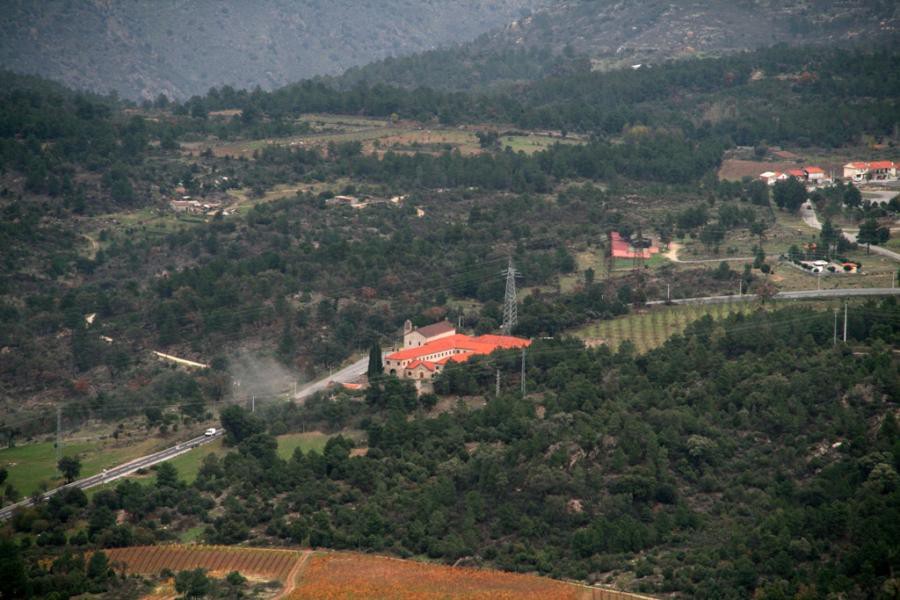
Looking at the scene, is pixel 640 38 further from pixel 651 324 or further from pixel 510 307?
pixel 510 307

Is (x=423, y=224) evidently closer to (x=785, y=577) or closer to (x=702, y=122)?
(x=702, y=122)

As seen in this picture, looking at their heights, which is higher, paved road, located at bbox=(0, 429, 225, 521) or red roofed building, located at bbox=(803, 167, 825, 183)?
red roofed building, located at bbox=(803, 167, 825, 183)

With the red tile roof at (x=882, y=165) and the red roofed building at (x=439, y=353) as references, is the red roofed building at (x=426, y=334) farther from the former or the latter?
the red tile roof at (x=882, y=165)

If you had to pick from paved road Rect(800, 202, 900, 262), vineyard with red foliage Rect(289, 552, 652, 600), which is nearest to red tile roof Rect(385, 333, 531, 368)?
vineyard with red foliage Rect(289, 552, 652, 600)

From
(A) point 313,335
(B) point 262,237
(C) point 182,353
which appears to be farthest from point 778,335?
(B) point 262,237

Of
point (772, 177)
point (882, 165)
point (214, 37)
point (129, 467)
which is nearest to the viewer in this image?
point (129, 467)

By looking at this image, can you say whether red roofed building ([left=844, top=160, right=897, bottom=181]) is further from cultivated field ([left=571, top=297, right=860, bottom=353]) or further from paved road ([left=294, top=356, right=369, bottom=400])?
paved road ([left=294, top=356, right=369, bottom=400])

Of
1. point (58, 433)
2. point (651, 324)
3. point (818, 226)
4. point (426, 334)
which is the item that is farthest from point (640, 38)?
point (58, 433)
